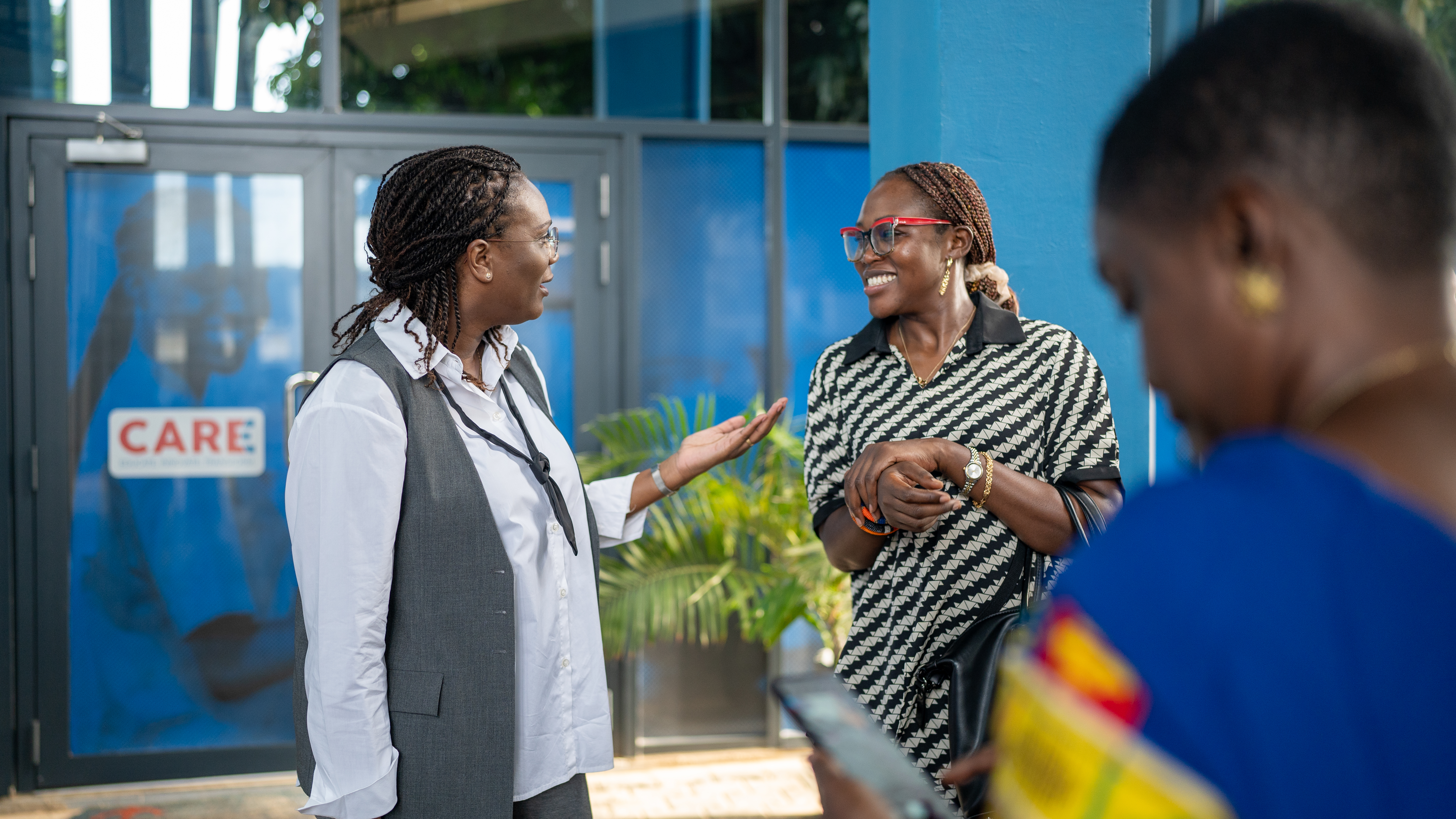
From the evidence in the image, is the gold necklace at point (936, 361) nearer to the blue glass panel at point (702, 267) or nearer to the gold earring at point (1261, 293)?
the gold earring at point (1261, 293)

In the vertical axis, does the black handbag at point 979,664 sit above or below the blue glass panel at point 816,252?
below

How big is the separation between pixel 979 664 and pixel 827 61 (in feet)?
12.2

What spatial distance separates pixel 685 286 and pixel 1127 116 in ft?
13.4

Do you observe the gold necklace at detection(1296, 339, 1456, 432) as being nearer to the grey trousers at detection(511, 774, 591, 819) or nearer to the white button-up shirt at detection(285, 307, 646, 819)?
the white button-up shirt at detection(285, 307, 646, 819)

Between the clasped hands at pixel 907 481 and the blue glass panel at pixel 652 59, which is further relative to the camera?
the blue glass panel at pixel 652 59

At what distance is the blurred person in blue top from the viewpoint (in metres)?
0.48

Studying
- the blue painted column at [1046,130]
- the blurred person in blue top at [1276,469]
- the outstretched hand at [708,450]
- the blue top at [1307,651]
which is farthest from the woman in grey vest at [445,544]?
the blue top at [1307,651]

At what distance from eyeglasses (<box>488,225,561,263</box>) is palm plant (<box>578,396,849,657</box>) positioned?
196 centimetres

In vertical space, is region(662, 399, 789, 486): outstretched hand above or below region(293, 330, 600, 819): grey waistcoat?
above

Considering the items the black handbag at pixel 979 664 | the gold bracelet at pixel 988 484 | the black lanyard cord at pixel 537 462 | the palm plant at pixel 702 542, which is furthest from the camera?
the palm plant at pixel 702 542

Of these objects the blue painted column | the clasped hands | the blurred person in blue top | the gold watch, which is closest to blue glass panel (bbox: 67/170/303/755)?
the blue painted column

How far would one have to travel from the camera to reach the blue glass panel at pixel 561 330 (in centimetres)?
456

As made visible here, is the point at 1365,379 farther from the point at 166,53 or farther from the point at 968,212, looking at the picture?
the point at 166,53

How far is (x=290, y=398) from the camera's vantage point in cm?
403
